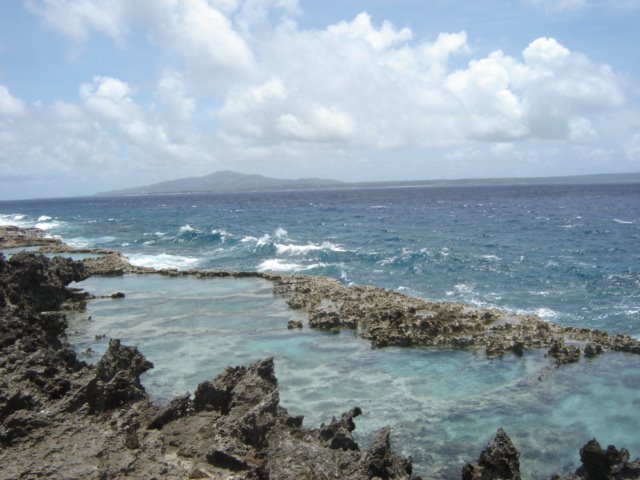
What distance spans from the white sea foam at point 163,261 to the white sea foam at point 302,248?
9.83m

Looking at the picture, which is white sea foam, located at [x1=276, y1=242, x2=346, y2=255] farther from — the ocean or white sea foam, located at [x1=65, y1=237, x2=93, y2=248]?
white sea foam, located at [x1=65, y1=237, x2=93, y2=248]

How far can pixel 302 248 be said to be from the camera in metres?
63.2

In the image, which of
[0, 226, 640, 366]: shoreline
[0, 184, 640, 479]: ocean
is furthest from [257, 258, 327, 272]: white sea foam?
[0, 226, 640, 366]: shoreline

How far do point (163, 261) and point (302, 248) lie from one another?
15732 mm

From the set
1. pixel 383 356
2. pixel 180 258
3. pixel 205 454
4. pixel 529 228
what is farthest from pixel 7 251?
pixel 529 228

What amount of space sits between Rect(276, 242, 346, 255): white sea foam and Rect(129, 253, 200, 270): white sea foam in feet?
32.2

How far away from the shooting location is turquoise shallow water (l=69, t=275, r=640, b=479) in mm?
16938

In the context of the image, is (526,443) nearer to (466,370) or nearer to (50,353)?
(466,370)

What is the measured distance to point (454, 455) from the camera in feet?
52.4

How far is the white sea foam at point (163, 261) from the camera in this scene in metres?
55.8

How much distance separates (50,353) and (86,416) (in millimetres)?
4143

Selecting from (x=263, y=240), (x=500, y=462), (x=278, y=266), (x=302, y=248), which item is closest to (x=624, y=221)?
(x=302, y=248)

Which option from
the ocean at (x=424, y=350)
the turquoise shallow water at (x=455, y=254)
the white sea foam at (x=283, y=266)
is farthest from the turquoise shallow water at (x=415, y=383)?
the white sea foam at (x=283, y=266)

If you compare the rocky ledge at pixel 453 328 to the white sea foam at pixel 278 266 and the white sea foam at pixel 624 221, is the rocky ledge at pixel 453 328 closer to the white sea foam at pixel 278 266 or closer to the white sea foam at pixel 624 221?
the white sea foam at pixel 278 266
